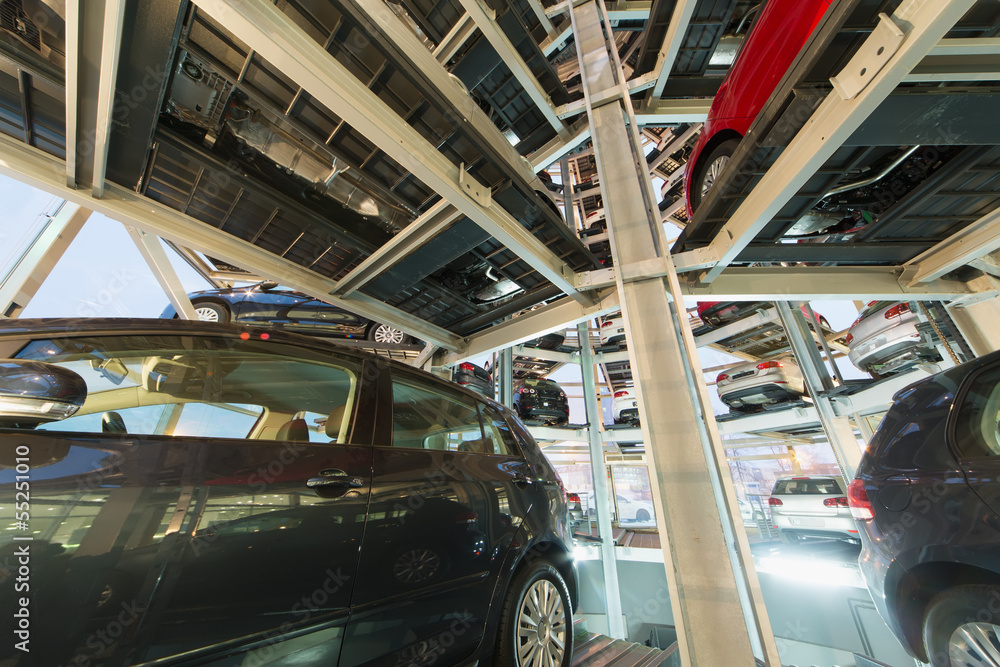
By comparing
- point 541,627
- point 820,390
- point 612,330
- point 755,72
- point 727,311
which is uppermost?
point 612,330

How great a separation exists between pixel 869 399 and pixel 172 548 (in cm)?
669

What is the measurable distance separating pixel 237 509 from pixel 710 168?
370cm

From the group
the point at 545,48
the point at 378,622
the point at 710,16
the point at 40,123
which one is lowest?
the point at 378,622

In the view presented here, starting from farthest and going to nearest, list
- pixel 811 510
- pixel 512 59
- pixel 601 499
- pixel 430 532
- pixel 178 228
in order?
pixel 601 499
pixel 811 510
pixel 512 59
pixel 178 228
pixel 430 532

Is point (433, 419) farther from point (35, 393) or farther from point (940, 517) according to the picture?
point (940, 517)

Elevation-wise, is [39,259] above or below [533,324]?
above

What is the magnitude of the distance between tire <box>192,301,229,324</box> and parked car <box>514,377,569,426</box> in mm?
4929

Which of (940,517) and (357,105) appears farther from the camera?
(357,105)

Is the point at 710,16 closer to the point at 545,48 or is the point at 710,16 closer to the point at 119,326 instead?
the point at 545,48

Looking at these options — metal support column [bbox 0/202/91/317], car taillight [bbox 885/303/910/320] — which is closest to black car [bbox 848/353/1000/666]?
car taillight [bbox 885/303/910/320]

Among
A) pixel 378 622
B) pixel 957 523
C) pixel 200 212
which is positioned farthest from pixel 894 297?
pixel 200 212

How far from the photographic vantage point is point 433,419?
5.68ft

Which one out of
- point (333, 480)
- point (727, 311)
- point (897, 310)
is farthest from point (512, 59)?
point (727, 311)

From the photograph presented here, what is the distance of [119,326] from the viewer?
3.67 ft
